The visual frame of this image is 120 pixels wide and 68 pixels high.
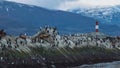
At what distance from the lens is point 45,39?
70438mm

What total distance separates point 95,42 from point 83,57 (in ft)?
54.0

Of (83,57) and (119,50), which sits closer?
(83,57)

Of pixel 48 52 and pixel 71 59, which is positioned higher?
pixel 48 52

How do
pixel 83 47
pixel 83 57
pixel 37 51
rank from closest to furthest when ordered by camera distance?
pixel 37 51 → pixel 83 57 → pixel 83 47

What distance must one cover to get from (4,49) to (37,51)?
20.8 ft

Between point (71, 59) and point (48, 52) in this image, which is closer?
point (48, 52)

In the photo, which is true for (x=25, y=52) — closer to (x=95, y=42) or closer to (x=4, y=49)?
(x=4, y=49)

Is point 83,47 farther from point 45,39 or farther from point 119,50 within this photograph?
point 119,50

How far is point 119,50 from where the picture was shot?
89062 mm

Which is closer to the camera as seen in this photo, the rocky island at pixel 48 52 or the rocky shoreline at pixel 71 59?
the rocky shoreline at pixel 71 59

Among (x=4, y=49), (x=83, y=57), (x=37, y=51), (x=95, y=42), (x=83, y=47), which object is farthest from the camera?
(x=95, y=42)

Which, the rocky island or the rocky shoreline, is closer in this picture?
the rocky shoreline

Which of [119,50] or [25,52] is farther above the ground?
[25,52]

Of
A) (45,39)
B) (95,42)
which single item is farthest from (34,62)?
(95,42)
